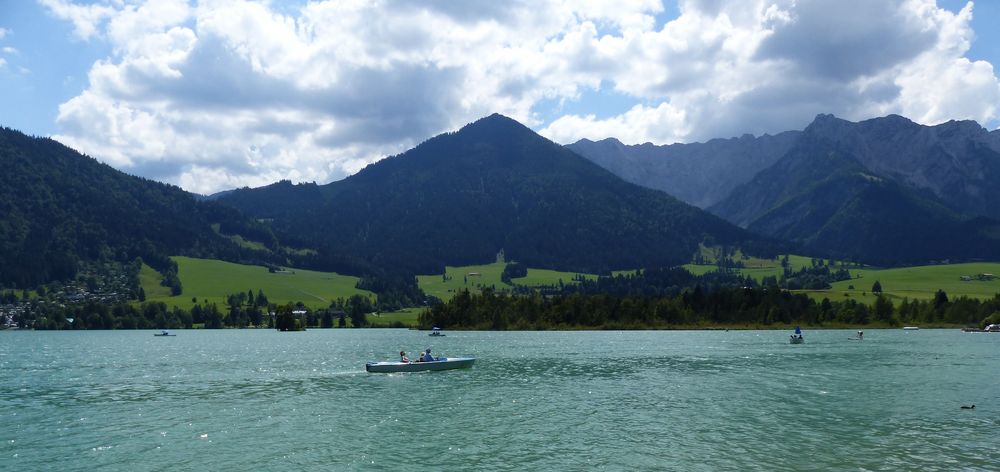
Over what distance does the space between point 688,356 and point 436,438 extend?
8172 cm

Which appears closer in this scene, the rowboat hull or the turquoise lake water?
the turquoise lake water

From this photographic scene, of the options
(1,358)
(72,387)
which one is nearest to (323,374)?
(72,387)

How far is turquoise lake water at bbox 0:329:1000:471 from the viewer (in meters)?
46.3

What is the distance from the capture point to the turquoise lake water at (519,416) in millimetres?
46344

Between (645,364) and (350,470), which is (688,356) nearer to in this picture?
(645,364)

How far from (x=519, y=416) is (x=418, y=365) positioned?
43608 mm

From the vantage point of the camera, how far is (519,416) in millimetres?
62625

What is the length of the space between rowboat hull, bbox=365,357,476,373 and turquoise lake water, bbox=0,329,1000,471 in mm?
1877

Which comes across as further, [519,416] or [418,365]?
[418,365]

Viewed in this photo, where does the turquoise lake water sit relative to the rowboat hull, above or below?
below

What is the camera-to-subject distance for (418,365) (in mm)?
104188

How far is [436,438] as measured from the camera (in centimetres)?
5328

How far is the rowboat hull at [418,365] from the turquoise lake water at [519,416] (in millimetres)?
1877

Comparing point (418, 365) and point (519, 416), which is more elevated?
point (418, 365)
